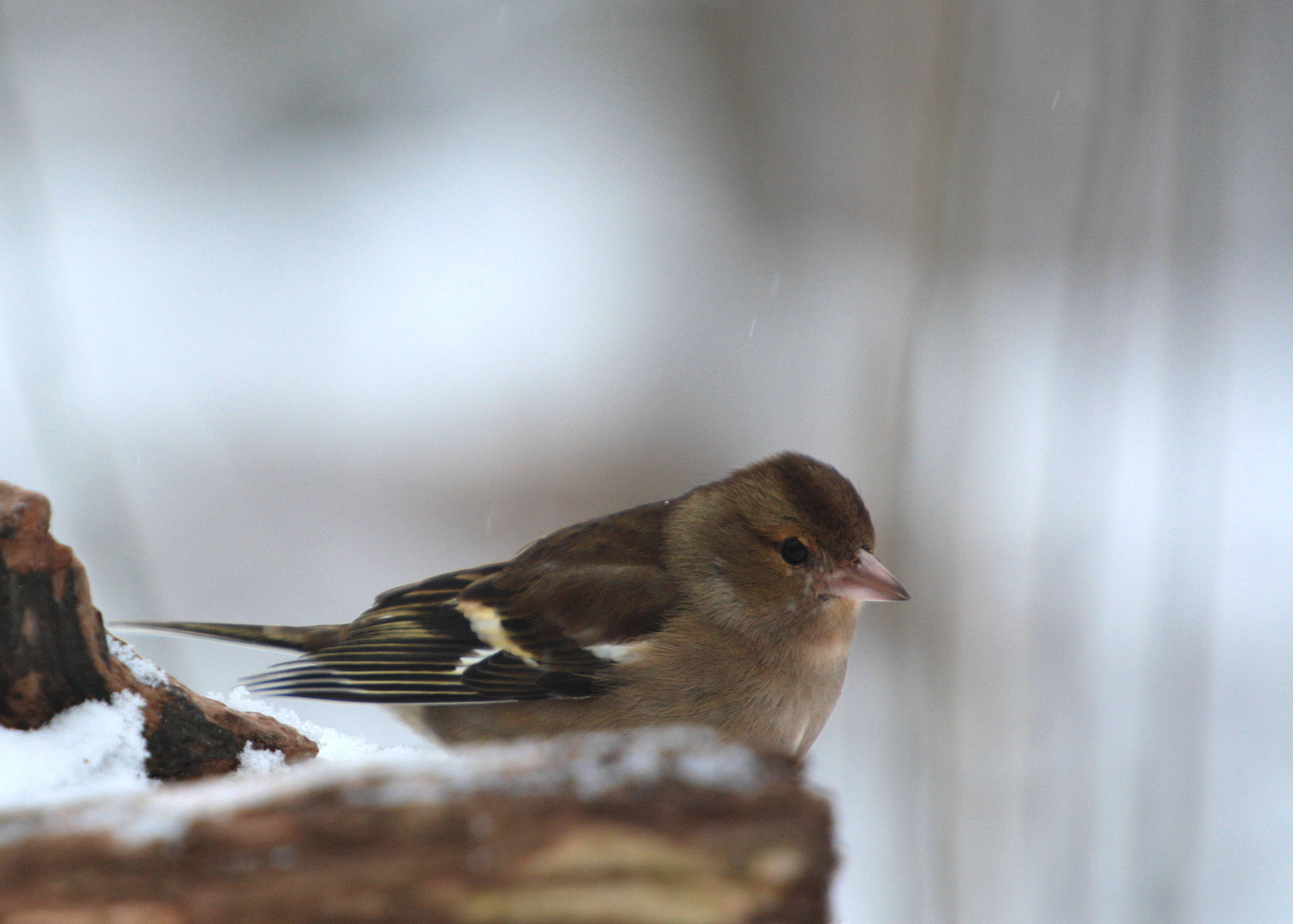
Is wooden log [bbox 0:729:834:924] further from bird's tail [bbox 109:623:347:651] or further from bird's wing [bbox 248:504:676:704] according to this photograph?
bird's tail [bbox 109:623:347:651]

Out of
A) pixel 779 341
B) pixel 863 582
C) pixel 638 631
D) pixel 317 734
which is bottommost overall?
pixel 317 734

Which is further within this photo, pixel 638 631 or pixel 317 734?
pixel 638 631

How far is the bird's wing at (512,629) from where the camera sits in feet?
7.63

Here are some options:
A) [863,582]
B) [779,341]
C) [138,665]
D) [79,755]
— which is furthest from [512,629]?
[779,341]

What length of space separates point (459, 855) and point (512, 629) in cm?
170

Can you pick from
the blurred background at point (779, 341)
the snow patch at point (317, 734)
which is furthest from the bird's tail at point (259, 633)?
the blurred background at point (779, 341)

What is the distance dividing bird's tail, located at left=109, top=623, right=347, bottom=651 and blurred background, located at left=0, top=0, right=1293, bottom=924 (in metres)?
0.48

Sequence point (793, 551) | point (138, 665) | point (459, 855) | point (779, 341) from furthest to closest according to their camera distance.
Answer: point (779, 341)
point (793, 551)
point (138, 665)
point (459, 855)

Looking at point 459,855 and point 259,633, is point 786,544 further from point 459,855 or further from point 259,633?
point 459,855

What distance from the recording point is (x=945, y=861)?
286 centimetres

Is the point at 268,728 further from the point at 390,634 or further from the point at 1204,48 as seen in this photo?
the point at 1204,48

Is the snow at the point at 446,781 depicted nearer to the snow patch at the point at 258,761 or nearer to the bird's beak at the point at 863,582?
the snow patch at the point at 258,761

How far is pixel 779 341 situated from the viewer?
6.46m

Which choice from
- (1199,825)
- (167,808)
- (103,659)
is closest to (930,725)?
(1199,825)
